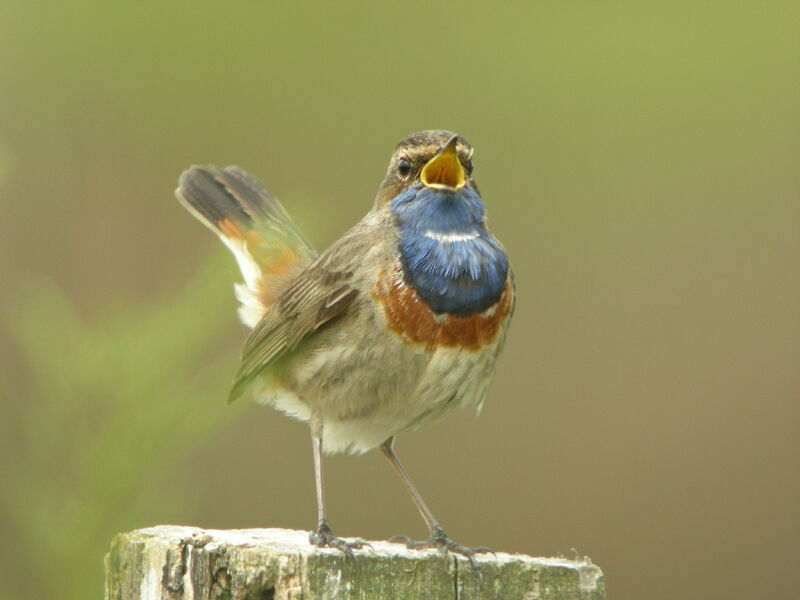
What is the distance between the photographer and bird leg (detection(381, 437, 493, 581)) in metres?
3.12

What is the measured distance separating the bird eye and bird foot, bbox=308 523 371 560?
4.00 feet

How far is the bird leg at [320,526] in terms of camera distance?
9.83 feet

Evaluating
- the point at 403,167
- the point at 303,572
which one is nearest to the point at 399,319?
the point at 403,167

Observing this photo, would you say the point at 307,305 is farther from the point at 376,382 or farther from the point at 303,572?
the point at 303,572

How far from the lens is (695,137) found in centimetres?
696

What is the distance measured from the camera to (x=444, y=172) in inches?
154

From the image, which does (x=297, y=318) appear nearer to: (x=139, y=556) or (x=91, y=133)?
(x=139, y=556)

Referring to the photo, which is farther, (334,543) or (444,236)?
(444,236)

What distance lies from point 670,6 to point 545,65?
0.89 metres

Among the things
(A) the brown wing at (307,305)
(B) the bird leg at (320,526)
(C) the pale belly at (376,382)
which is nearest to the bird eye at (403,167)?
(A) the brown wing at (307,305)

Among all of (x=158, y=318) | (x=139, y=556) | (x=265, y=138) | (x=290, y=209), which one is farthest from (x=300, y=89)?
(x=139, y=556)

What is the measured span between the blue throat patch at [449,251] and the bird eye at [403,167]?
7cm

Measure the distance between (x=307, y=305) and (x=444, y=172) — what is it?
600 millimetres

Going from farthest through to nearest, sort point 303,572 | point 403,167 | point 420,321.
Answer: point 403,167 → point 420,321 → point 303,572
